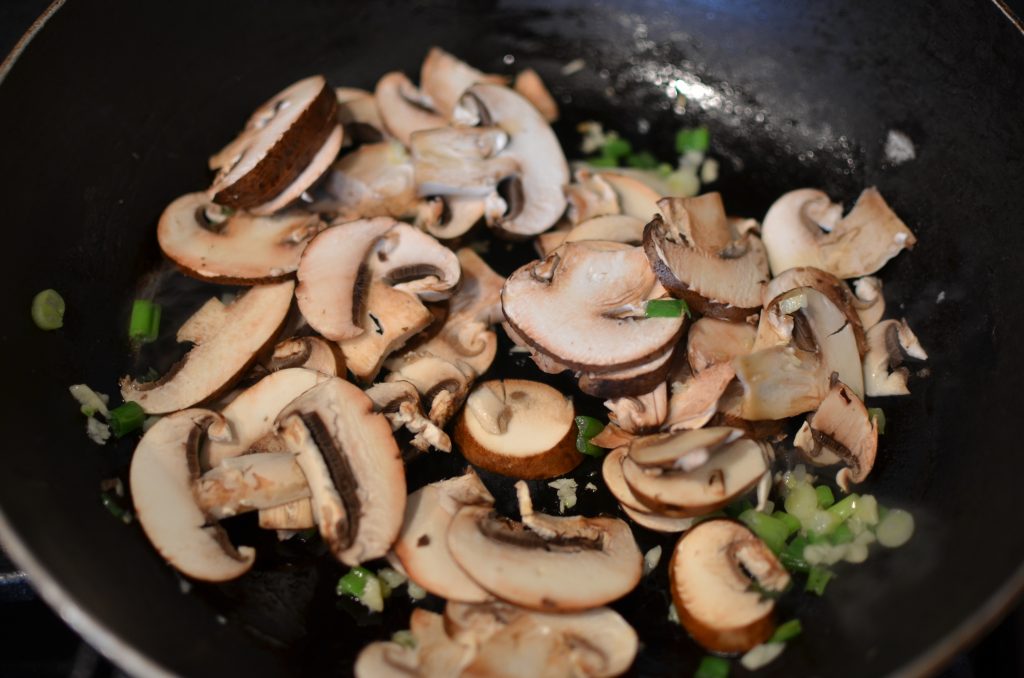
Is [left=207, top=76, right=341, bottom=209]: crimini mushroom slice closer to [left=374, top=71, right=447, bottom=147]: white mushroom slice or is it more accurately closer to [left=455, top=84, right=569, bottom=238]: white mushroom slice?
[left=374, top=71, right=447, bottom=147]: white mushroom slice

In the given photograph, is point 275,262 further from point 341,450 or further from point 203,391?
point 341,450

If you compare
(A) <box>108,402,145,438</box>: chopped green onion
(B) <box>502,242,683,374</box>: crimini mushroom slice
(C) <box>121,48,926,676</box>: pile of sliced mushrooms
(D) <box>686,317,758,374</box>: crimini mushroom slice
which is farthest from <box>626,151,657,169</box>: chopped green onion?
(A) <box>108,402,145,438</box>: chopped green onion

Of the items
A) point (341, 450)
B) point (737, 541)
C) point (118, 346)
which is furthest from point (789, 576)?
point (118, 346)

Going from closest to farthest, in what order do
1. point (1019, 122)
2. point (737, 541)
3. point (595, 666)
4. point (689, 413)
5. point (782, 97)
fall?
1. point (595, 666)
2. point (737, 541)
3. point (689, 413)
4. point (1019, 122)
5. point (782, 97)

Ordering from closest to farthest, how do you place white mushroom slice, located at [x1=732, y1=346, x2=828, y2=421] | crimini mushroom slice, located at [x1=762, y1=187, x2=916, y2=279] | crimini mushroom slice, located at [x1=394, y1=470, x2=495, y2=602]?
1. crimini mushroom slice, located at [x1=394, y1=470, x2=495, y2=602]
2. white mushroom slice, located at [x1=732, y1=346, x2=828, y2=421]
3. crimini mushroom slice, located at [x1=762, y1=187, x2=916, y2=279]

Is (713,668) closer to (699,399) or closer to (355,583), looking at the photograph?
(699,399)

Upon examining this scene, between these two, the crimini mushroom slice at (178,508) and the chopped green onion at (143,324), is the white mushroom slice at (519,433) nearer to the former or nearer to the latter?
the crimini mushroom slice at (178,508)
